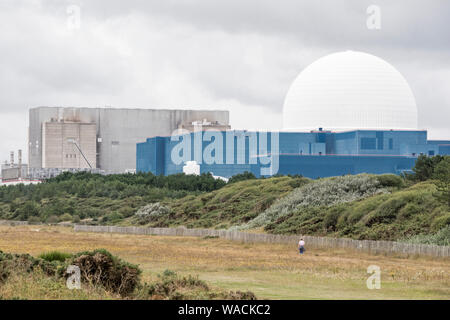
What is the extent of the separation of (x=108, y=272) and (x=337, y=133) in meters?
98.0

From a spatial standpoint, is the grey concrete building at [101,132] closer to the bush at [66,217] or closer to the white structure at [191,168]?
the white structure at [191,168]

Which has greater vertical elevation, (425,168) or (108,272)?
(425,168)

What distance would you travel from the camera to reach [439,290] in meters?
28.8

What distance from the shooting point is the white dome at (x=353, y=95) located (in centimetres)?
12288

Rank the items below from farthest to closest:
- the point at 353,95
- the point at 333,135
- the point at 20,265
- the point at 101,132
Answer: the point at 101,132
the point at 353,95
the point at 333,135
the point at 20,265

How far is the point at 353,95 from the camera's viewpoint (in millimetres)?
123125

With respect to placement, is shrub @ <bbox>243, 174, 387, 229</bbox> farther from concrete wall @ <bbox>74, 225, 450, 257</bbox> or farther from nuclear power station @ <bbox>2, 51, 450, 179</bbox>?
nuclear power station @ <bbox>2, 51, 450, 179</bbox>

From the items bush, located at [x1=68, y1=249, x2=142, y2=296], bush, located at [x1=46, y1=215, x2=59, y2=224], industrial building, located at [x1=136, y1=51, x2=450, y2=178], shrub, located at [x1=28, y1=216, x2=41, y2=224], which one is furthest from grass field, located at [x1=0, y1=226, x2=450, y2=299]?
industrial building, located at [x1=136, y1=51, x2=450, y2=178]

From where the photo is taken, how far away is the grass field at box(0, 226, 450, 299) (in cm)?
2834

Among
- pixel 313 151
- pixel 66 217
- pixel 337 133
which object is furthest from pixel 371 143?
pixel 66 217

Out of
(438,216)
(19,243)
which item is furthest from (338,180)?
(19,243)

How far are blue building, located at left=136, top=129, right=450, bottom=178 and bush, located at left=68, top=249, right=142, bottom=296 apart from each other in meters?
91.4

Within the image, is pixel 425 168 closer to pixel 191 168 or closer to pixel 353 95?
pixel 353 95

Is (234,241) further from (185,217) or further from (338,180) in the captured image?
(185,217)
